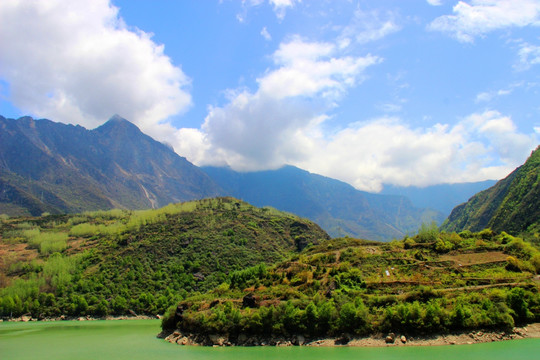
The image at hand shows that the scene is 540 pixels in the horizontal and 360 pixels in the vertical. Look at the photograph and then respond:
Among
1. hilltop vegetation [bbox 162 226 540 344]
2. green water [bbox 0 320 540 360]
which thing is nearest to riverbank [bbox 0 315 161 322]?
green water [bbox 0 320 540 360]

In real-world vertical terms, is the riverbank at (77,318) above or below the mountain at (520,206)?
below

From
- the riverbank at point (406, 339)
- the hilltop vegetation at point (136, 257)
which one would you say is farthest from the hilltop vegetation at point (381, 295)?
the hilltop vegetation at point (136, 257)

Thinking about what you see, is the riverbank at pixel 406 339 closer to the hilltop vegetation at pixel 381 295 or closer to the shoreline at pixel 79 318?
the hilltop vegetation at pixel 381 295

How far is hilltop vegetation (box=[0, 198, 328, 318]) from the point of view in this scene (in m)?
118

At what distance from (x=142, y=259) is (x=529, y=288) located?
385 ft

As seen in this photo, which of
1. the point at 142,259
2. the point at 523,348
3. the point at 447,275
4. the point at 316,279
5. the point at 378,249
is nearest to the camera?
the point at 523,348

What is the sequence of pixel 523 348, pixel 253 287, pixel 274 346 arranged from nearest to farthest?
pixel 523 348 → pixel 274 346 → pixel 253 287

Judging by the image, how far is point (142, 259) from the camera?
454 feet

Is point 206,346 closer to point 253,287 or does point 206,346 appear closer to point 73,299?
point 253,287

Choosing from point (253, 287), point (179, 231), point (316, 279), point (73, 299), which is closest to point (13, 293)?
point (73, 299)

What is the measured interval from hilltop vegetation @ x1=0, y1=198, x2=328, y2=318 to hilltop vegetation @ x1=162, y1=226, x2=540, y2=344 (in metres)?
51.8

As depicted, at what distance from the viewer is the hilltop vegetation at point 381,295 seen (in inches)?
2074

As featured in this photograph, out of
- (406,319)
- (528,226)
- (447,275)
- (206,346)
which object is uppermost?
(528,226)

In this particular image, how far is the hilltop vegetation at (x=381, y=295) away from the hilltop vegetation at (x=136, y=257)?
51.8m
